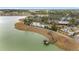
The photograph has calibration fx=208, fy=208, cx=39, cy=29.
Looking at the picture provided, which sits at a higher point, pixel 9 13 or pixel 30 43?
pixel 9 13
